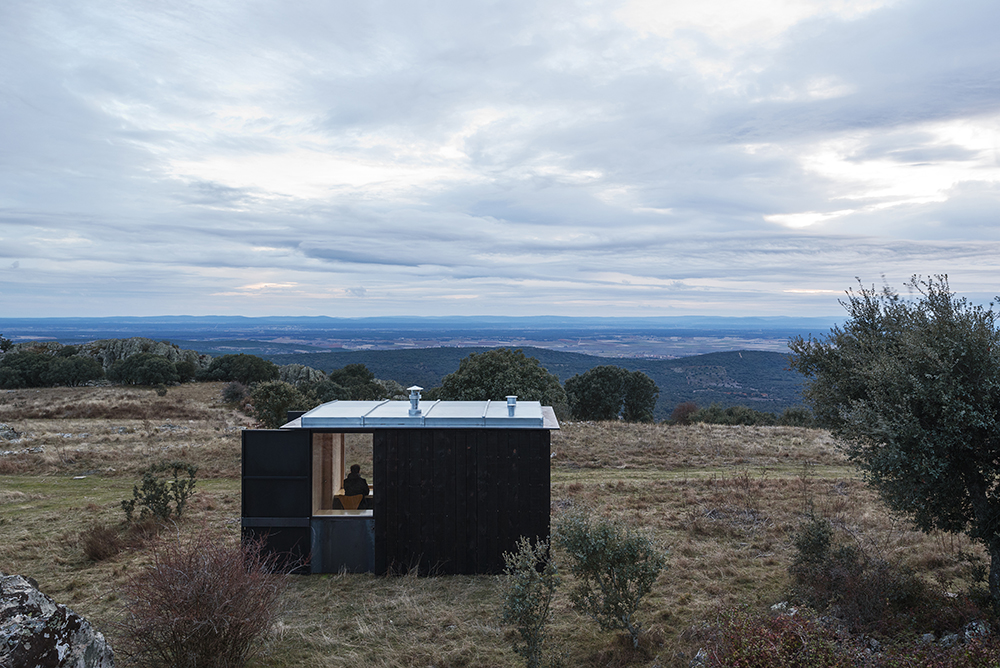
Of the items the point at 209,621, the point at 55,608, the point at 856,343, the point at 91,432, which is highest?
the point at 856,343

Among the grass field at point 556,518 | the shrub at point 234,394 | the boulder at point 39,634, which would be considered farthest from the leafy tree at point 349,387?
the boulder at point 39,634

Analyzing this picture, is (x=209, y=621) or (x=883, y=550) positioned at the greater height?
(x=209, y=621)

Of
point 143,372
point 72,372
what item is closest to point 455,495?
point 143,372

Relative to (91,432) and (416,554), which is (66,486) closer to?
(91,432)

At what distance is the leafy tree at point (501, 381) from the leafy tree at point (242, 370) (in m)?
26.4

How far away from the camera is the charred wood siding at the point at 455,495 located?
34.7 feet

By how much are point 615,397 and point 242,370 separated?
34852 millimetres

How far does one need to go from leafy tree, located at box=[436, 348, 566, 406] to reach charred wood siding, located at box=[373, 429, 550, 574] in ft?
70.2

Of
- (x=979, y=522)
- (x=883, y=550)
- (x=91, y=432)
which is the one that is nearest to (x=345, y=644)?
(x=979, y=522)

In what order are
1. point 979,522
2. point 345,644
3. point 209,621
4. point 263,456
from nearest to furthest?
point 209,621 < point 979,522 < point 345,644 < point 263,456

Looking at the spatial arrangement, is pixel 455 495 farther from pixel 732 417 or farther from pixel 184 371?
pixel 184 371

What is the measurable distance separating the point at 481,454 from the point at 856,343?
23.8 feet

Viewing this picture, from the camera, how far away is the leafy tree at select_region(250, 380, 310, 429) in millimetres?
25672

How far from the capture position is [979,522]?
7.39m
